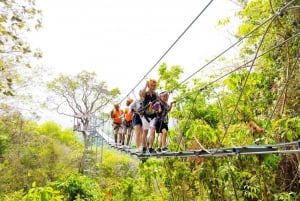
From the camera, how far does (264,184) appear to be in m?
2.80

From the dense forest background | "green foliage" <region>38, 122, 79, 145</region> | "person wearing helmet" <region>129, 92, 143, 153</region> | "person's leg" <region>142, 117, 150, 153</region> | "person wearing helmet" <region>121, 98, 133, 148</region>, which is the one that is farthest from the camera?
"green foliage" <region>38, 122, 79, 145</region>

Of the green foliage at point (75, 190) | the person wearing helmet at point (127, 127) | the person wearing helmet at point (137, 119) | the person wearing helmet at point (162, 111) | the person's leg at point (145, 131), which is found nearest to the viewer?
the person wearing helmet at point (162, 111)

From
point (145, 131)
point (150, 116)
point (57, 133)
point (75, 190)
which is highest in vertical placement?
point (57, 133)

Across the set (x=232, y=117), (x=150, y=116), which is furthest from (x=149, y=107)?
(x=232, y=117)

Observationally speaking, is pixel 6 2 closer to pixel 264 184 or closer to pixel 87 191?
pixel 264 184

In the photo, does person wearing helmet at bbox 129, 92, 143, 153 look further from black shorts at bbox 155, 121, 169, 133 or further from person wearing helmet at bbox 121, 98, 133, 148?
person wearing helmet at bbox 121, 98, 133, 148

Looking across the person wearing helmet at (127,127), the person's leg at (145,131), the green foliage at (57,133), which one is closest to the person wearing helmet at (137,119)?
the person's leg at (145,131)

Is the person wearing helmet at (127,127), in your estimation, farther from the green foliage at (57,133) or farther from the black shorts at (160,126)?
the green foliage at (57,133)

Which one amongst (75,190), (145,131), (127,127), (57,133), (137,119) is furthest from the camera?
(57,133)

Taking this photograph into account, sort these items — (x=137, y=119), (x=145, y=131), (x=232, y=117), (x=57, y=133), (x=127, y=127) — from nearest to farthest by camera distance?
(x=232, y=117), (x=145, y=131), (x=137, y=119), (x=127, y=127), (x=57, y=133)

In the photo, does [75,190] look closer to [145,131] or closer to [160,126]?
[145,131]

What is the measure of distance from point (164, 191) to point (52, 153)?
7508 mm

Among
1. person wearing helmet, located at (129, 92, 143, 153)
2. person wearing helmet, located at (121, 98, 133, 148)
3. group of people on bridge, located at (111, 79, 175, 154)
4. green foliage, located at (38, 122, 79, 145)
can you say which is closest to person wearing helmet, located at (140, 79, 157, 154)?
group of people on bridge, located at (111, 79, 175, 154)

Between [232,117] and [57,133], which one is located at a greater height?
[57,133]
